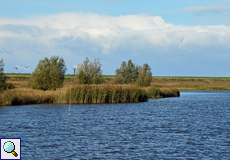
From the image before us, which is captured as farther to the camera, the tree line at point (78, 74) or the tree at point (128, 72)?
the tree at point (128, 72)

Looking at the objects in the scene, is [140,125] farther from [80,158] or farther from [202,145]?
[80,158]

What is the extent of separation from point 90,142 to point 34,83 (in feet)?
130

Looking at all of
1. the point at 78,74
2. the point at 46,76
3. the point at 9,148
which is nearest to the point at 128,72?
the point at 78,74

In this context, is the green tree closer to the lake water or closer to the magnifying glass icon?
the lake water

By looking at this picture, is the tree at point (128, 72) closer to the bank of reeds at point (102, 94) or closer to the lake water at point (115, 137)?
the bank of reeds at point (102, 94)

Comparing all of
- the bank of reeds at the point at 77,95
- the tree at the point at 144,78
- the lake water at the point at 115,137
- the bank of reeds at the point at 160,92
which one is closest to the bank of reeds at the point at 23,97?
the bank of reeds at the point at 77,95

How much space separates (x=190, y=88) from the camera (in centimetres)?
12044

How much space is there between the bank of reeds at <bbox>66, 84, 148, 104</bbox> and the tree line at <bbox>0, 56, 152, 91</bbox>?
9962 millimetres

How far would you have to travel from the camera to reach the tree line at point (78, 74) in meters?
56.2

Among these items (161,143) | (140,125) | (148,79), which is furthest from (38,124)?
(148,79)

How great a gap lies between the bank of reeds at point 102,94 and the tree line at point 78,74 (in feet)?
32.7

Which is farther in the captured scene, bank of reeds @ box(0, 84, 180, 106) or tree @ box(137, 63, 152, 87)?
tree @ box(137, 63, 152, 87)

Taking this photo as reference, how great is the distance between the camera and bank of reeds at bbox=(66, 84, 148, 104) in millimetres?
43656

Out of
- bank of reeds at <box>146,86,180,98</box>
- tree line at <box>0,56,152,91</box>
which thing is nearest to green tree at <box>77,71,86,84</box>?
tree line at <box>0,56,152,91</box>
